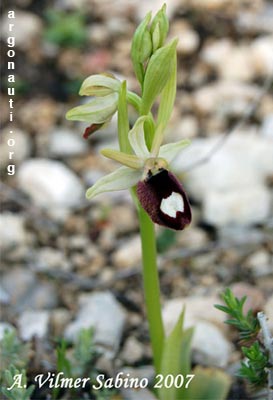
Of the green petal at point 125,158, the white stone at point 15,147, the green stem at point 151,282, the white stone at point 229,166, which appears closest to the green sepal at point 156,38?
the green petal at point 125,158

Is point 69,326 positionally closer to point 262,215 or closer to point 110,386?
point 110,386

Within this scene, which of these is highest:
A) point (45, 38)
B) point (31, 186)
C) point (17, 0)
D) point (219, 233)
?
point (17, 0)

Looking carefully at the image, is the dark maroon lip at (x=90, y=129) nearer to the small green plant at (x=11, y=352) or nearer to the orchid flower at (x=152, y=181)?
the orchid flower at (x=152, y=181)

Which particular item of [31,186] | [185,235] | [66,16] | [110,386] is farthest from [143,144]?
[66,16]

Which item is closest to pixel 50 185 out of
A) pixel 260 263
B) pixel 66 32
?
pixel 260 263

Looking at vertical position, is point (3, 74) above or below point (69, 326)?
above

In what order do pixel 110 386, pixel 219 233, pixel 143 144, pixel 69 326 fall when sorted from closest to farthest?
pixel 143 144, pixel 110 386, pixel 69 326, pixel 219 233

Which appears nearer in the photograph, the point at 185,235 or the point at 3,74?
the point at 185,235
